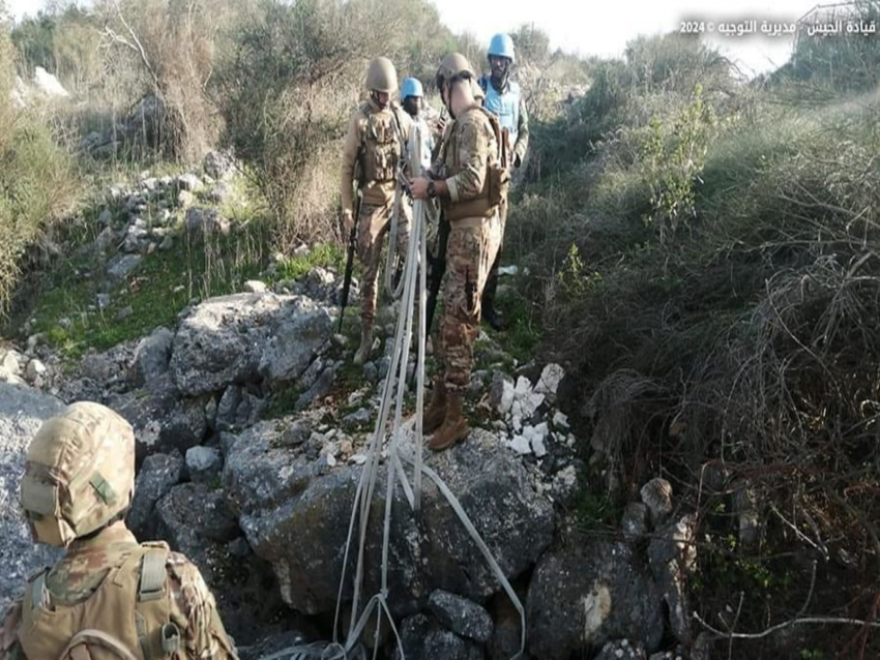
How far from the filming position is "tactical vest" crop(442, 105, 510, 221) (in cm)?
395

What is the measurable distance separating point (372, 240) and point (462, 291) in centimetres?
143

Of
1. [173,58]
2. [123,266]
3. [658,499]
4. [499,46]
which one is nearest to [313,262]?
[123,266]

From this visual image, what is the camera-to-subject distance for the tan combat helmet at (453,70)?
3.98 m

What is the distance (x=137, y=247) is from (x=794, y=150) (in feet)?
21.4

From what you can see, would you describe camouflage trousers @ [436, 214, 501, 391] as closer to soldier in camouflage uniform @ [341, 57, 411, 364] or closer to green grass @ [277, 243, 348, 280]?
soldier in camouflage uniform @ [341, 57, 411, 364]

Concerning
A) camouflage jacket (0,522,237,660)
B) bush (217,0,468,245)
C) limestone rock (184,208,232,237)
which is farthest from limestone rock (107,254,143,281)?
camouflage jacket (0,522,237,660)

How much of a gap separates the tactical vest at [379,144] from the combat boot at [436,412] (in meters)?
1.64

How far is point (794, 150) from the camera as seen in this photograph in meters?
4.72

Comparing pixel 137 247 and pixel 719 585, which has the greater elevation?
pixel 137 247

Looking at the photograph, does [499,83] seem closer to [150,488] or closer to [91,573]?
[150,488]

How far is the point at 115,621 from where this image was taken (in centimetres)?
191

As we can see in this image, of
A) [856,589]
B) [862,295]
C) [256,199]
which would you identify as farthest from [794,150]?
[256,199]

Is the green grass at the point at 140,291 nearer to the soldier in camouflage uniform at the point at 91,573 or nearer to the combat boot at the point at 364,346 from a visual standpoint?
the combat boot at the point at 364,346

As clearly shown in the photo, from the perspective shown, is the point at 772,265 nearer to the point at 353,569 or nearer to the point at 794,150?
the point at 794,150
